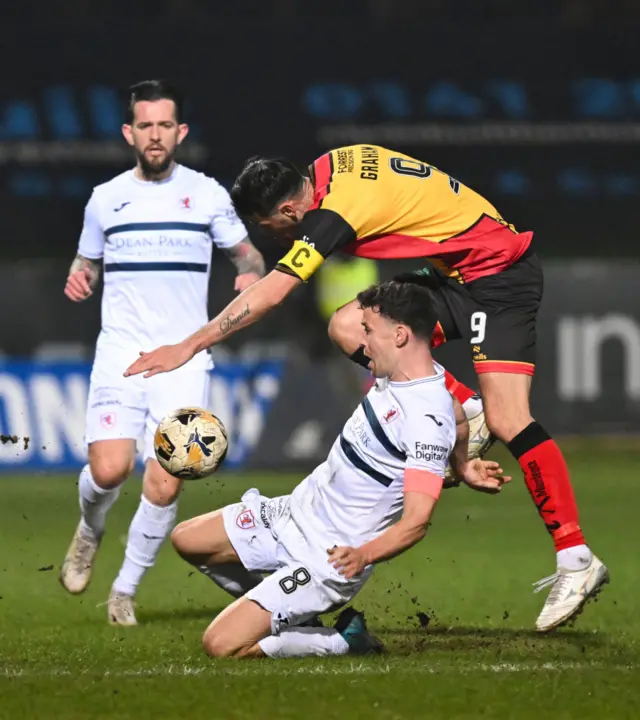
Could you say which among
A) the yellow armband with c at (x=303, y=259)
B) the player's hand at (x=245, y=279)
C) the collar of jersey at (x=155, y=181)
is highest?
the collar of jersey at (x=155, y=181)

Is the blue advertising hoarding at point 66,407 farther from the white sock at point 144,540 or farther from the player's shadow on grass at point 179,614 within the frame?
the white sock at point 144,540

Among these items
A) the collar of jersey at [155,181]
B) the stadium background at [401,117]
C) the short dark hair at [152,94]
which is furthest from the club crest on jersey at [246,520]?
the stadium background at [401,117]

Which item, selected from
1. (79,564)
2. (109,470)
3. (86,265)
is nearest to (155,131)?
(86,265)

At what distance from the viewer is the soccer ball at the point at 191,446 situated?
5969 mm

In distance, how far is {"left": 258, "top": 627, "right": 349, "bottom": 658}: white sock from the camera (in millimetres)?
5703

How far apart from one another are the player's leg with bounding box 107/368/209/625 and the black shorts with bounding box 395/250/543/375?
1.20 meters

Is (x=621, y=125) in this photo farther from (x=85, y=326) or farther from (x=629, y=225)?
(x=85, y=326)

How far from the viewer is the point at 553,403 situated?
587 inches

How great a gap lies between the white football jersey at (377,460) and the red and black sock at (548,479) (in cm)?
86

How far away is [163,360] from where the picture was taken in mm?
5785

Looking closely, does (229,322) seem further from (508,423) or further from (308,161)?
(308,161)

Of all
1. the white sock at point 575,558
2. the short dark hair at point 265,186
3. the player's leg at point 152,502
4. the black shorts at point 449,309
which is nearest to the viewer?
the short dark hair at point 265,186

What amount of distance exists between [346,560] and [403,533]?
0.25 m

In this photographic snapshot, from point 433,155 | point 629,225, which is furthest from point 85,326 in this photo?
point 629,225
